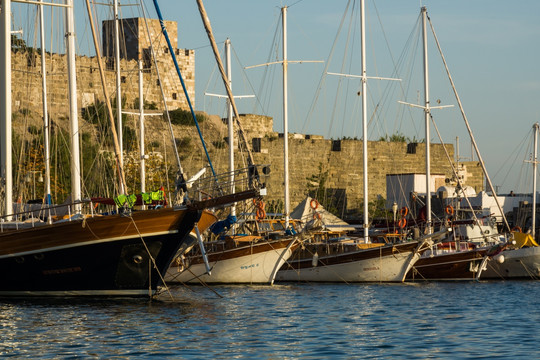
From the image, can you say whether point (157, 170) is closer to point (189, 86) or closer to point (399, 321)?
point (189, 86)

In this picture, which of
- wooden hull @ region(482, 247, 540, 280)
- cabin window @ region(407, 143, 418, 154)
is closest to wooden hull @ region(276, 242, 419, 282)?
wooden hull @ region(482, 247, 540, 280)

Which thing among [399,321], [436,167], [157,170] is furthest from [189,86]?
[399,321]

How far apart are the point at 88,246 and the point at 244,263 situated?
8215 mm

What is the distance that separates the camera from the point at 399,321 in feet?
66.3

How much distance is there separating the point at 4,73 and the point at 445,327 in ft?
34.6

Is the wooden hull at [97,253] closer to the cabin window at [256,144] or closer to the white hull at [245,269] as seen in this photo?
the white hull at [245,269]

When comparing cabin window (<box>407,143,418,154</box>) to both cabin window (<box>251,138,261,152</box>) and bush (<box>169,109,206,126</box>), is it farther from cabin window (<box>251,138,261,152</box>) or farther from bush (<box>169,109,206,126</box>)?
bush (<box>169,109,206,126</box>)

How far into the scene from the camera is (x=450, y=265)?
1273 inches

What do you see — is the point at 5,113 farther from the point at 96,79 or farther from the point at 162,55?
the point at 162,55

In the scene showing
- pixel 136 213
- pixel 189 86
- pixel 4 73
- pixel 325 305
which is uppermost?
pixel 189 86

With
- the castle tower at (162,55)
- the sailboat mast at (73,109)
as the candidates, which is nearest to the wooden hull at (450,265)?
the sailboat mast at (73,109)

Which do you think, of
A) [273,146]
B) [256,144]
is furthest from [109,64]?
[273,146]

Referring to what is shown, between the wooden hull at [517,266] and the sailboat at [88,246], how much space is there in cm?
1432

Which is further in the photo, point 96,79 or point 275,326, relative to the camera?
point 96,79
